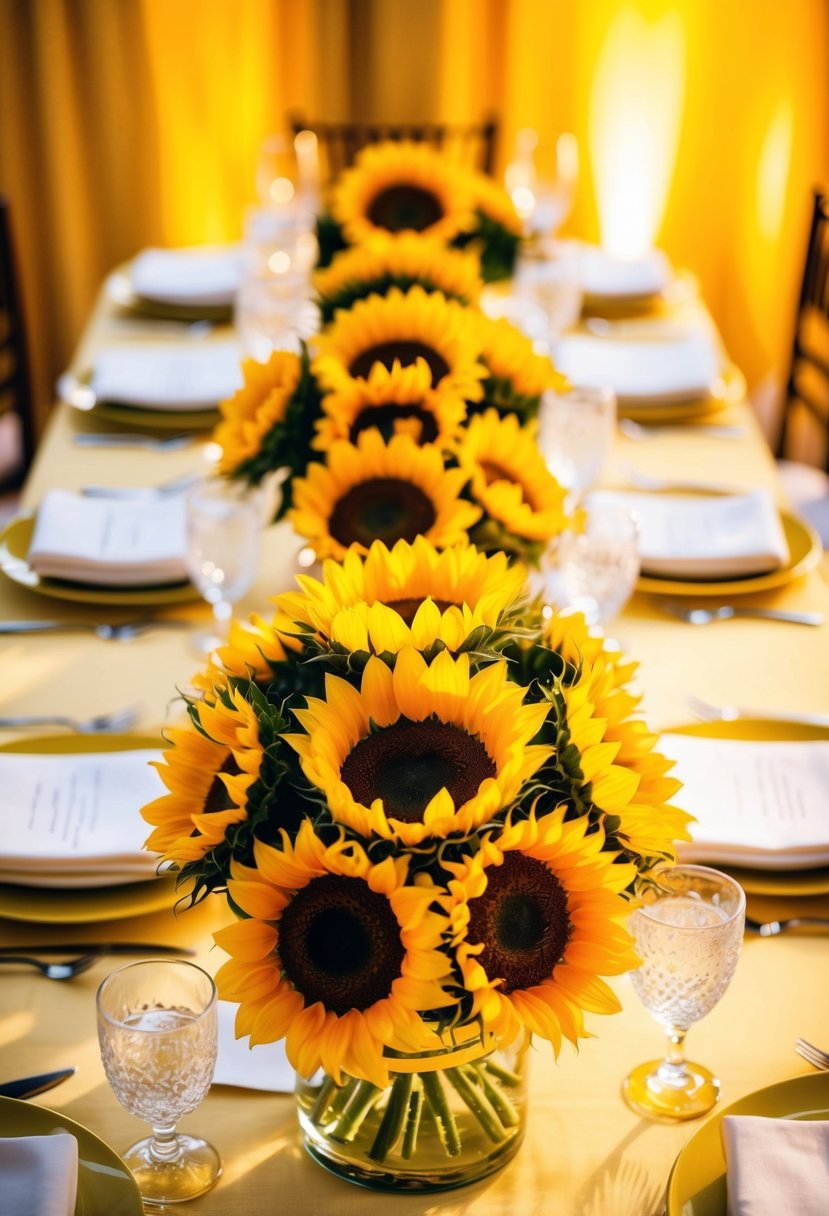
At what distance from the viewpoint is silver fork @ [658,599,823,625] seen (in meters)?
1.64

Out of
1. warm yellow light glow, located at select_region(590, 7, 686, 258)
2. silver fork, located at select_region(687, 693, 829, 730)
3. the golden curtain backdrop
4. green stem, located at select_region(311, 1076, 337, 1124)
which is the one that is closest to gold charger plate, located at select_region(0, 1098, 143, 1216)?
green stem, located at select_region(311, 1076, 337, 1124)

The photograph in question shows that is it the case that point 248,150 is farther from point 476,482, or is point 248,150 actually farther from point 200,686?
point 200,686

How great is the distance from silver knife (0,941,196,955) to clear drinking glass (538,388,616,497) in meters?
0.85

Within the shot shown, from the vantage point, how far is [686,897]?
103 cm

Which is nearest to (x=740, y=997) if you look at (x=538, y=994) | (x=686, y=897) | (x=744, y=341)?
(x=686, y=897)

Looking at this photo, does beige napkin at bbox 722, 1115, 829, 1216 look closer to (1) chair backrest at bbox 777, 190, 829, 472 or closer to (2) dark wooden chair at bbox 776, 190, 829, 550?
(2) dark wooden chair at bbox 776, 190, 829, 550

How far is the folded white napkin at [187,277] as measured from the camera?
8.44ft

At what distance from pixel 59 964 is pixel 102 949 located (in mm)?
35

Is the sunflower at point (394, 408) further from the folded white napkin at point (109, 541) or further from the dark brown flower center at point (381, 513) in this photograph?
the folded white napkin at point (109, 541)

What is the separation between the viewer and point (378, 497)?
133cm

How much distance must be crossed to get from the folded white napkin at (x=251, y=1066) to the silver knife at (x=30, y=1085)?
114 mm

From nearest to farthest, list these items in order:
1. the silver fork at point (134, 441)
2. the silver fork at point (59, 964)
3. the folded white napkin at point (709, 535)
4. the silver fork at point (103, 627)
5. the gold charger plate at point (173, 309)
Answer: the silver fork at point (59, 964) → the silver fork at point (103, 627) → the folded white napkin at point (709, 535) → the silver fork at point (134, 441) → the gold charger plate at point (173, 309)

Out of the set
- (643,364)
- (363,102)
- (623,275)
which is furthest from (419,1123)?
(363,102)

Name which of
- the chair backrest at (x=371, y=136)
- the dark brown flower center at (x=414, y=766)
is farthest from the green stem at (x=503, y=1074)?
the chair backrest at (x=371, y=136)
